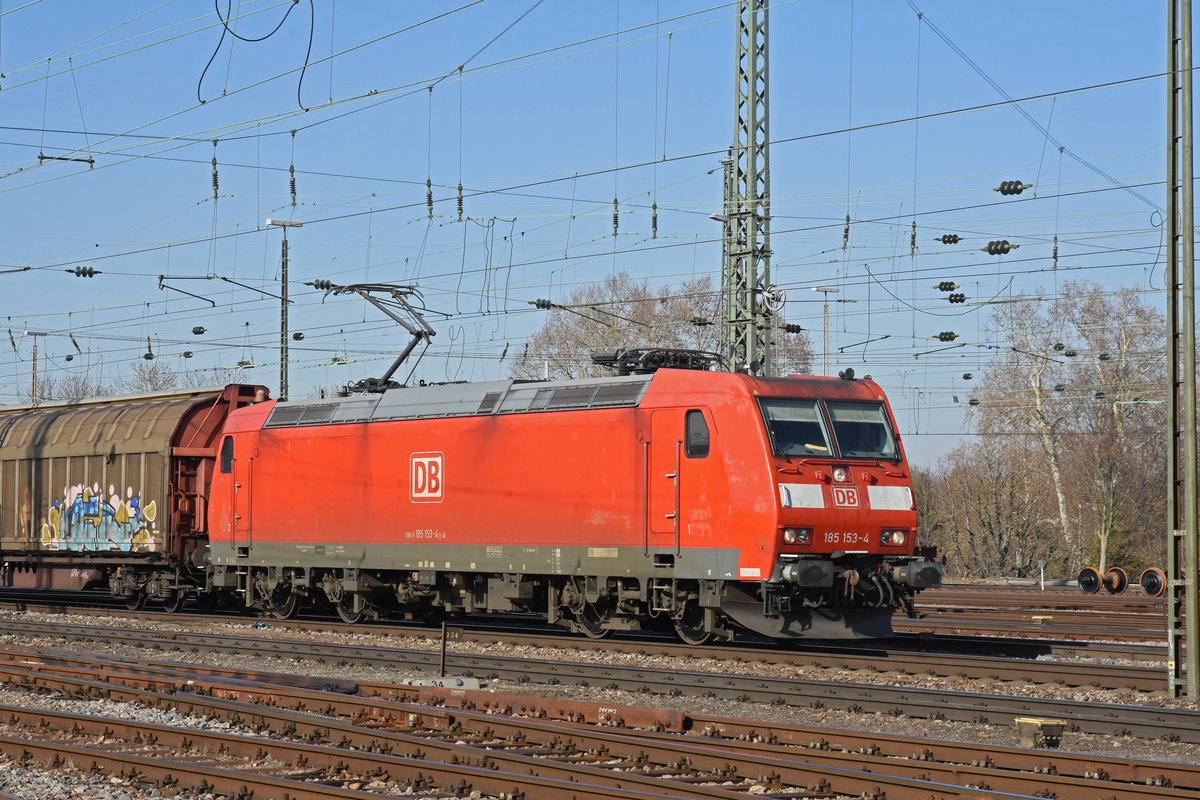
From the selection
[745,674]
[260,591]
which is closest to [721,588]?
[745,674]

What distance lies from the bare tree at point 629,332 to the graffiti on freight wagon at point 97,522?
1023 inches

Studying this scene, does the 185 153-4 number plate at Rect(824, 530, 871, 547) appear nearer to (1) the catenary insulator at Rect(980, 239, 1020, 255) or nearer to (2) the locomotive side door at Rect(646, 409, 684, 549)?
(2) the locomotive side door at Rect(646, 409, 684, 549)

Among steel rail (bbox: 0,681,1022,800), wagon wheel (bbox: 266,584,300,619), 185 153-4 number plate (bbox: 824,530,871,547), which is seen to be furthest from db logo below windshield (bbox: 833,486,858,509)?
wagon wheel (bbox: 266,584,300,619)

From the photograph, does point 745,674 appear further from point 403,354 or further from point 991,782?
point 403,354

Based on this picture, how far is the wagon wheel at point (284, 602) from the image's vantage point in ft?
80.4

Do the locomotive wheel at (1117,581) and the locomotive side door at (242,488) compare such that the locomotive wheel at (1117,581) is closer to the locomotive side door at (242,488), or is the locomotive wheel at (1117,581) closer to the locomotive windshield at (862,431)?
the locomotive windshield at (862,431)

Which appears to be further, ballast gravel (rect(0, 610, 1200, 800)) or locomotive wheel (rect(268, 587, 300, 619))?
locomotive wheel (rect(268, 587, 300, 619))

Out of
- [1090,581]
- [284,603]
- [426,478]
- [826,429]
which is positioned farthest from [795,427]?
[1090,581]

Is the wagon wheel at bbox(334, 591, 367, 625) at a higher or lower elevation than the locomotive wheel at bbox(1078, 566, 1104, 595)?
higher

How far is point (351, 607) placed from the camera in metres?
23.5

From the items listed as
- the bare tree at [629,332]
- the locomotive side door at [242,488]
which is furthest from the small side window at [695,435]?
the bare tree at [629,332]

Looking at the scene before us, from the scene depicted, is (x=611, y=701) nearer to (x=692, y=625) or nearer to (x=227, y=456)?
(x=692, y=625)

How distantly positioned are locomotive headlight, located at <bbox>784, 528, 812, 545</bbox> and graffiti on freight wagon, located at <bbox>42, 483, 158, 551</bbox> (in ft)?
48.4

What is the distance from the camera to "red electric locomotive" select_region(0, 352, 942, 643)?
17.1 meters
